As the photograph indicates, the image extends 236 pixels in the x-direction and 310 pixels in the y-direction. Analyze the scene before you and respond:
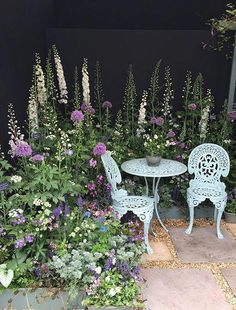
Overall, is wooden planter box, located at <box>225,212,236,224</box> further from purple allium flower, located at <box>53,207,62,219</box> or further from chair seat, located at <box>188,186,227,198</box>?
purple allium flower, located at <box>53,207,62,219</box>

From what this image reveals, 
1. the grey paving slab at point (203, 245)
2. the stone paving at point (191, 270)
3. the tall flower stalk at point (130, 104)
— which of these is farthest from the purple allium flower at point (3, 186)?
the tall flower stalk at point (130, 104)

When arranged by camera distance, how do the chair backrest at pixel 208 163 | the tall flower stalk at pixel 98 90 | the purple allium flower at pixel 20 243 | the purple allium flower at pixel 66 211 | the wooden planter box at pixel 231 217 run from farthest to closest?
the tall flower stalk at pixel 98 90 < the wooden planter box at pixel 231 217 < the chair backrest at pixel 208 163 < the purple allium flower at pixel 66 211 < the purple allium flower at pixel 20 243

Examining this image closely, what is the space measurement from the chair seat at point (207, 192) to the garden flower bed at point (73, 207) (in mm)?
296

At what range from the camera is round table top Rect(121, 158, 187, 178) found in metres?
3.44

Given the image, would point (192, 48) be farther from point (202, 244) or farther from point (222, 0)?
point (202, 244)

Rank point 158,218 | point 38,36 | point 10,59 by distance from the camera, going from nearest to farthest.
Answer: point 10,59 < point 158,218 < point 38,36

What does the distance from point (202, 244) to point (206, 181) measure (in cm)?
68

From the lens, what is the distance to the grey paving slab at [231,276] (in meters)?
2.88

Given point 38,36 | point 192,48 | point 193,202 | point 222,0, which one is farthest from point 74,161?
point 222,0

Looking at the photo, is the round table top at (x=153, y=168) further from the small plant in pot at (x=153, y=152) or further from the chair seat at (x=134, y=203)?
the chair seat at (x=134, y=203)

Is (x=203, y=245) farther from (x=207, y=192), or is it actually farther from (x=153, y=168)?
(x=153, y=168)

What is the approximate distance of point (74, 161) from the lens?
3346 mm

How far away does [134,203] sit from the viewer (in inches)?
132

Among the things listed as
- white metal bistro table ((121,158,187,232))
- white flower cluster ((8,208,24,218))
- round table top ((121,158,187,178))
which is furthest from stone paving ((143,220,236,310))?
white flower cluster ((8,208,24,218))
